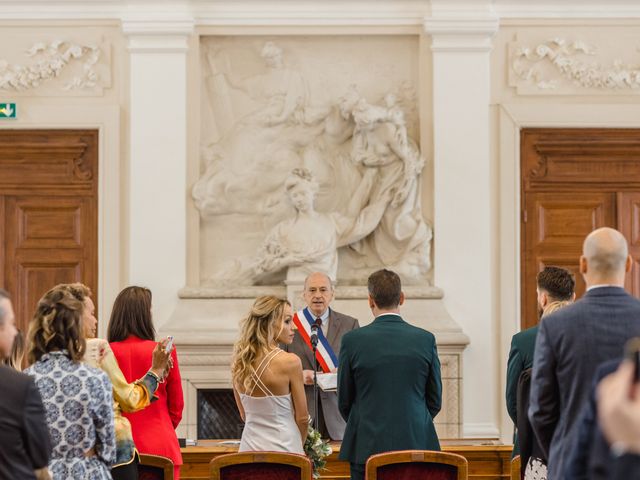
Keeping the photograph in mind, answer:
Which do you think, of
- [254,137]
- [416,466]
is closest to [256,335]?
[416,466]

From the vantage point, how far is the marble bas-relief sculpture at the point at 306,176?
8.15m

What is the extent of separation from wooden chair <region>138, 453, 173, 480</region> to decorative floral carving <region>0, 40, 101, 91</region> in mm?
4438

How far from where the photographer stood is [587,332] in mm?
3670

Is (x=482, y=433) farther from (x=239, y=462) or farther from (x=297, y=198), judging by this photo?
(x=239, y=462)

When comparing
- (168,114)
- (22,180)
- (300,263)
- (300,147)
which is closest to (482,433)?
(300,263)

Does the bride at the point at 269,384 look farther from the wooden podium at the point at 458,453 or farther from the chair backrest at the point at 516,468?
the chair backrest at the point at 516,468

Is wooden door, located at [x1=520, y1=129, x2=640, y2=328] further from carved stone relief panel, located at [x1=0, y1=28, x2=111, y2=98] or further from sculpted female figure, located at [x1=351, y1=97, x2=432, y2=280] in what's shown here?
carved stone relief panel, located at [x1=0, y1=28, x2=111, y2=98]

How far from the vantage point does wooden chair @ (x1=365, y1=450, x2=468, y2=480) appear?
4.45 meters

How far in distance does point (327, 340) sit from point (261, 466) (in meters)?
1.94

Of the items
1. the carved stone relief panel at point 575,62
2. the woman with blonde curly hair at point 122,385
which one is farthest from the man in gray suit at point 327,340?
the carved stone relief panel at point 575,62

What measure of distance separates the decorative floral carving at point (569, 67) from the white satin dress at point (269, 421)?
4.28m

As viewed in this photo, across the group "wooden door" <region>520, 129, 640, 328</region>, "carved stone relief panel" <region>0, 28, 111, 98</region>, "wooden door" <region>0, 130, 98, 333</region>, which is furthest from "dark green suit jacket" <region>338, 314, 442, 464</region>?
"carved stone relief panel" <region>0, 28, 111, 98</region>

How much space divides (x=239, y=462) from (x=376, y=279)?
3.53 ft

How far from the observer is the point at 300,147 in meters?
8.40
